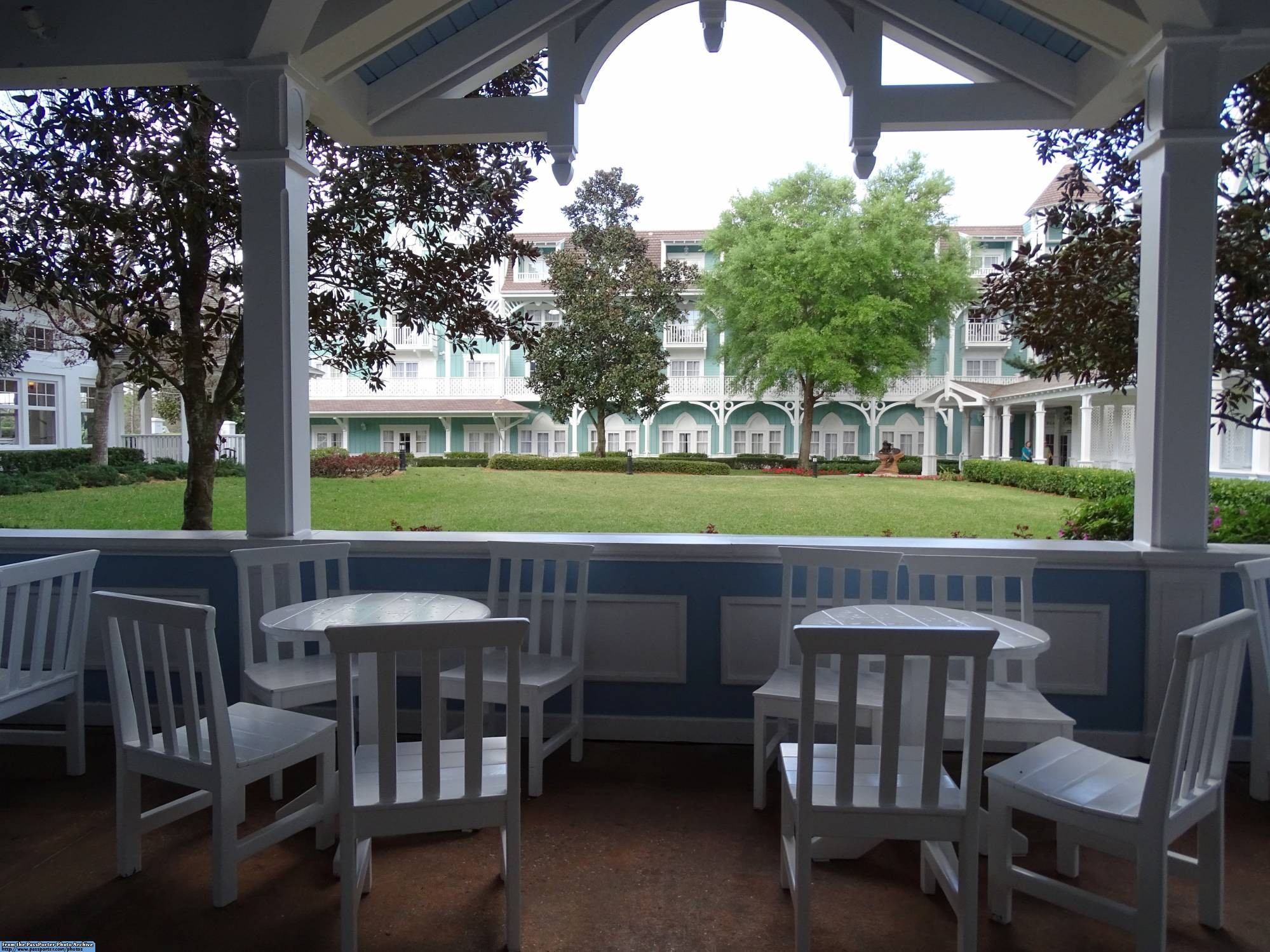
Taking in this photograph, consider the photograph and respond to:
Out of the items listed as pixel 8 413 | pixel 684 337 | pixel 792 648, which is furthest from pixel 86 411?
pixel 792 648

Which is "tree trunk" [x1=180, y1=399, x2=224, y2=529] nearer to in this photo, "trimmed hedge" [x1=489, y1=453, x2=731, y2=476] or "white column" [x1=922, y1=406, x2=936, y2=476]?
"trimmed hedge" [x1=489, y1=453, x2=731, y2=476]

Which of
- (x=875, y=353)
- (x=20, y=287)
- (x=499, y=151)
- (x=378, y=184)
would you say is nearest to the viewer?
(x=20, y=287)

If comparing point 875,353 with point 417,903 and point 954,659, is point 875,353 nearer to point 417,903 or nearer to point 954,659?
point 954,659

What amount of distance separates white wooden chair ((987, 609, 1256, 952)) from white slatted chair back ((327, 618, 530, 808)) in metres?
1.29

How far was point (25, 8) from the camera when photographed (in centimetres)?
315

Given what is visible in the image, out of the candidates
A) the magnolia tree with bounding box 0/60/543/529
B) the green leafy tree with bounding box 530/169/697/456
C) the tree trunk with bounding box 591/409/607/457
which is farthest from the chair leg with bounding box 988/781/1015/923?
the tree trunk with bounding box 591/409/607/457

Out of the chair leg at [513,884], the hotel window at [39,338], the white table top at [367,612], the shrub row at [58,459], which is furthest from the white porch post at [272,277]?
the shrub row at [58,459]

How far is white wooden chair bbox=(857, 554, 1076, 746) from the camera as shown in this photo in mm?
2395

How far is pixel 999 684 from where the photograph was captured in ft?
9.07

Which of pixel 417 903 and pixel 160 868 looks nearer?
pixel 417 903

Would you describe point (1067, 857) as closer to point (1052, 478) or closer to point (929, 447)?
point (1052, 478)

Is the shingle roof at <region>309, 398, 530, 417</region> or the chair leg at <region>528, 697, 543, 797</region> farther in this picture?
the shingle roof at <region>309, 398, 530, 417</region>

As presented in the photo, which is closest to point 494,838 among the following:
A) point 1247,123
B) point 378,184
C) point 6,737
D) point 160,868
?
point 160,868

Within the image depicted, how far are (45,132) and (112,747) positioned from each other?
3.54 m
